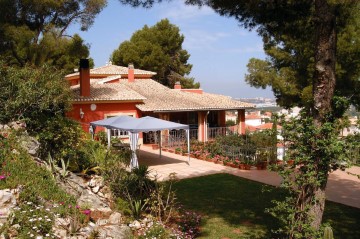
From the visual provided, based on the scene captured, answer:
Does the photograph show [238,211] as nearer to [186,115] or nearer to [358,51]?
[358,51]

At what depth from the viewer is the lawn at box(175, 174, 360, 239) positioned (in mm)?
7605

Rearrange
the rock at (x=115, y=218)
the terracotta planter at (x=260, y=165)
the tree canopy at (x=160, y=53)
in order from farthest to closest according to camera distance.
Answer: the tree canopy at (x=160, y=53), the terracotta planter at (x=260, y=165), the rock at (x=115, y=218)

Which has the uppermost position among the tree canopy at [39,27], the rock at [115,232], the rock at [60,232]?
the tree canopy at [39,27]

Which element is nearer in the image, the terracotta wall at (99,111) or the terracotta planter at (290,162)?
the terracotta planter at (290,162)

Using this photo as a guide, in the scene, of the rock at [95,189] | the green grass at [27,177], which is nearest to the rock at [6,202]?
the green grass at [27,177]

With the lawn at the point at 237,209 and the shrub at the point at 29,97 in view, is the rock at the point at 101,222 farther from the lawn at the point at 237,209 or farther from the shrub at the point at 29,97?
the shrub at the point at 29,97

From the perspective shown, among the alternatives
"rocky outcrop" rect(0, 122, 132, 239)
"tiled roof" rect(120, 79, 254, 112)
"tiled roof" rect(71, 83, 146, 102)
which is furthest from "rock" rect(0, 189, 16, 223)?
"tiled roof" rect(120, 79, 254, 112)

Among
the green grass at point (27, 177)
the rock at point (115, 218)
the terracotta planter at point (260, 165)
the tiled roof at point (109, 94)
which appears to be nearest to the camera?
the green grass at point (27, 177)

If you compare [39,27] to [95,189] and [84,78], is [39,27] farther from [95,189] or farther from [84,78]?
[95,189]

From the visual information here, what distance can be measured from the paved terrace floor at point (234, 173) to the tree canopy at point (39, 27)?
7.58 meters

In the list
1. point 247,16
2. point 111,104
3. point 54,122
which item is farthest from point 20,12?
point 247,16

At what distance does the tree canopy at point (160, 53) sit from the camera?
126 ft

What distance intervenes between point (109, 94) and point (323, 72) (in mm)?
18166

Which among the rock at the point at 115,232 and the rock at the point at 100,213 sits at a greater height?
the rock at the point at 100,213
